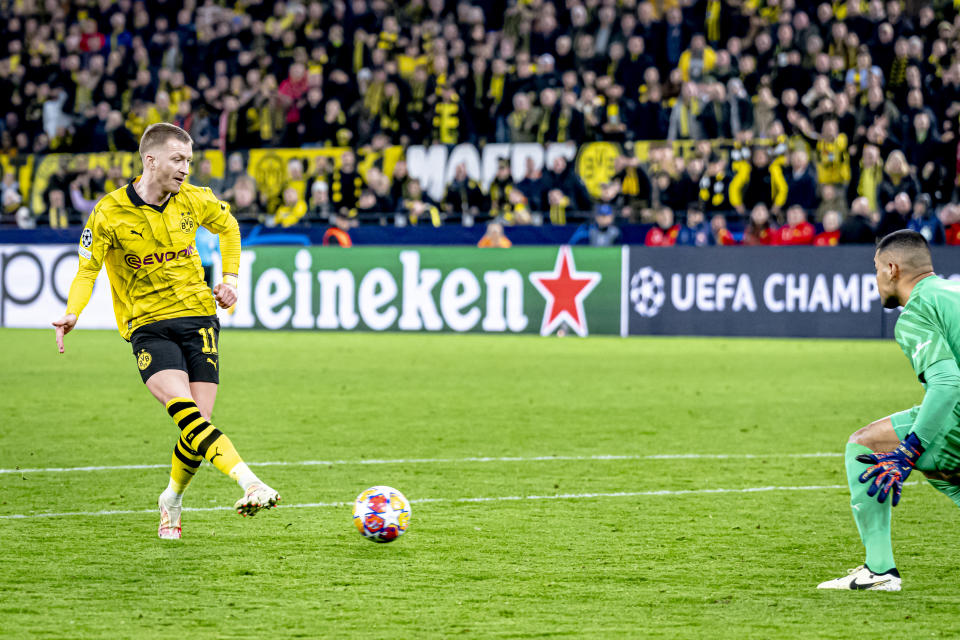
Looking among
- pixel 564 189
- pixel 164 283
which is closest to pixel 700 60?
pixel 564 189

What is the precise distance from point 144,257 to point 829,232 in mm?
14937

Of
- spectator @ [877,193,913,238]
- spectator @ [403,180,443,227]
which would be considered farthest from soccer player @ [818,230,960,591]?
spectator @ [403,180,443,227]

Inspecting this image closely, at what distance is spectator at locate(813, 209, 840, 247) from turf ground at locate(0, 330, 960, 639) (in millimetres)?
4967

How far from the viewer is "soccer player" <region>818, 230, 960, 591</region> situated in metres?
4.85

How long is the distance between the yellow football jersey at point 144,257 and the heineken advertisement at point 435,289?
14498mm

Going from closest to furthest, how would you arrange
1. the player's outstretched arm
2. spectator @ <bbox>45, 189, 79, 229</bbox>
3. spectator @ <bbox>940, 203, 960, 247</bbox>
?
1. the player's outstretched arm
2. spectator @ <bbox>940, 203, 960, 247</bbox>
3. spectator @ <bbox>45, 189, 79, 229</bbox>

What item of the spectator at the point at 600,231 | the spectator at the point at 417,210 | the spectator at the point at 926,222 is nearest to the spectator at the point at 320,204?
the spectator at the point at 417,210

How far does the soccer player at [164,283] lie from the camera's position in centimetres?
632

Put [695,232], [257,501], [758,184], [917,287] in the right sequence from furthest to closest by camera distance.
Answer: [695,232], [758,184], [257,501], [917,287]

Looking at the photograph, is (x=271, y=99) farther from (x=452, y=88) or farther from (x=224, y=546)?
(x=224, y=546)

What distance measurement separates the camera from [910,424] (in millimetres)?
5320

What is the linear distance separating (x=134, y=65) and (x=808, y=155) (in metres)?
14.6

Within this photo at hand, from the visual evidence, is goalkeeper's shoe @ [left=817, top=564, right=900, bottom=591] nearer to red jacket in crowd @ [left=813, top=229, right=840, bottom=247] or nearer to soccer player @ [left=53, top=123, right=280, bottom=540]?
soccer player @ [left=53, top=123, right=280, bottom=540]

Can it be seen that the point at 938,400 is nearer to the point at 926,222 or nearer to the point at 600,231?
the point at 926,222
